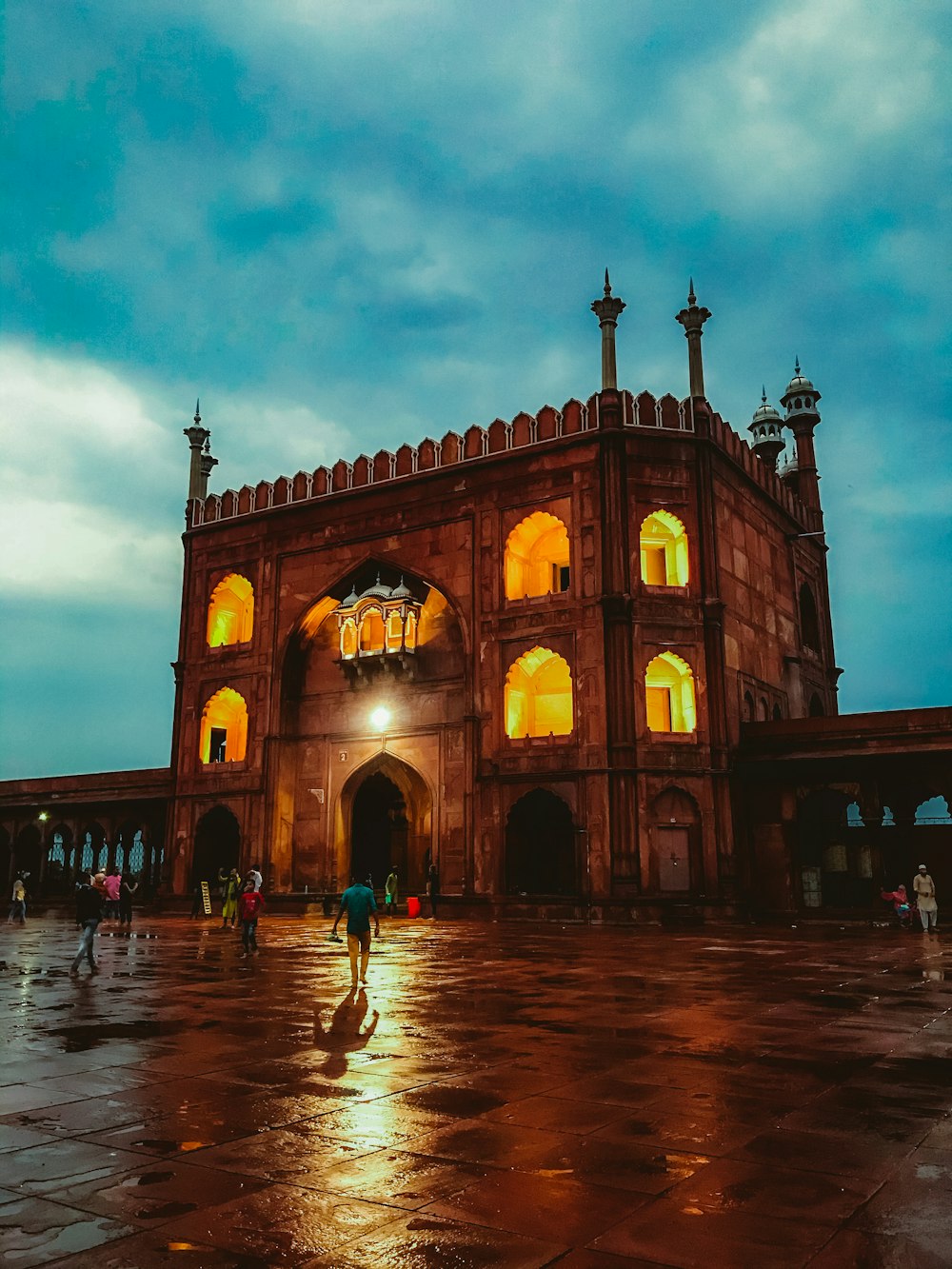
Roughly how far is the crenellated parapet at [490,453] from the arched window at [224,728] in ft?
18.4

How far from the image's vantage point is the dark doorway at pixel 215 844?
30.0m

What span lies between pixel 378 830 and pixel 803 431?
18.7 metres

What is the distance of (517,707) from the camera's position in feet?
86.0

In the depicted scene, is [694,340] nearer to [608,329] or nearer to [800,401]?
[608,329]

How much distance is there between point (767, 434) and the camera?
34.4m

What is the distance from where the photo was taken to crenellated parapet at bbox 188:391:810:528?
25781 millimetres

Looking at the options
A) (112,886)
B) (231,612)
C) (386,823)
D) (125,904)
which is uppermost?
(231,612)

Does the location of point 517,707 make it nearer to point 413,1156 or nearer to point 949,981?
point 949,981

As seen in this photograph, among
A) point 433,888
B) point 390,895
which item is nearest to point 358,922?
point 433,888

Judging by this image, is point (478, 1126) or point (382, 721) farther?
point (382, 721)

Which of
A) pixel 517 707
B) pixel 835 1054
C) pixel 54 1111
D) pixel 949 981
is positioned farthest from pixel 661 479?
pixel 54 1111

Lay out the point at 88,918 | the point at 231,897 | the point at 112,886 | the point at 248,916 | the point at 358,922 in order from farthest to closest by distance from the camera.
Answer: the point at 231,897 → the point at 112,886 → the point at 248,916 → the point at 88,918 → the point at 358,922

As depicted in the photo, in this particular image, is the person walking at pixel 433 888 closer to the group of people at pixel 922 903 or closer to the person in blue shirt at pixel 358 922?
the group of people at pixel 922 903

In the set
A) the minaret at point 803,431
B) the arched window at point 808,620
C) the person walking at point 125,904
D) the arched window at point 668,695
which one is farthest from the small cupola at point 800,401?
the person walking at point 125,904
